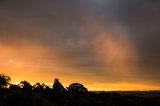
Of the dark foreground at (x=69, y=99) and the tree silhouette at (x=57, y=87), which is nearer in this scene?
the dark foreground at (x=69, y=99)

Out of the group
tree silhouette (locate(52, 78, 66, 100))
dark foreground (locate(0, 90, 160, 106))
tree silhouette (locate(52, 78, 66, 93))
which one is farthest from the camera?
tree silhouette (locate(52, 78, 66, 93))

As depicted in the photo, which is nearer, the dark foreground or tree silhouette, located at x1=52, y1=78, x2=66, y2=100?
the dark foreground

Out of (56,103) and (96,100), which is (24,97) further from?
(96,100)

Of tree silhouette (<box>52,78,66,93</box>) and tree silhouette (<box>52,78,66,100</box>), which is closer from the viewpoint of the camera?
tree silhouette (<box>52,78,66,100</box>)

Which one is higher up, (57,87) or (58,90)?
(57,87)

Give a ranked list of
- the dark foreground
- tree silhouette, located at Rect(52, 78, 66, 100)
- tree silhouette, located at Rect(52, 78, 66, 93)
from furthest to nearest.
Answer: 1. tree silhouette, located at Rect(52, 78, 66, 93)
2. tree silhouette, located at Rect(52, 78, 66, 100)
3. the dark foreground

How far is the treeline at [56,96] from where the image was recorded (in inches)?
567

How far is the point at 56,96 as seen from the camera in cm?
1681

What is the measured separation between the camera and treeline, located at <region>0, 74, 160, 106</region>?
1441 cm

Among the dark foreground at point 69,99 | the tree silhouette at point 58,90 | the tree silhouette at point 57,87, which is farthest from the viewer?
the tree silhouette at point 57,87

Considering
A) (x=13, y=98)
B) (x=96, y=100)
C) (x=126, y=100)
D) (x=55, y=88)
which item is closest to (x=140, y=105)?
(x=126, y=100)

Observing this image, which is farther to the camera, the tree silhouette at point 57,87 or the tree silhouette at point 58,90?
the tree silhouette at point 57,87

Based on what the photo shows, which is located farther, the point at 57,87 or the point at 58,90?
the point at 57,87

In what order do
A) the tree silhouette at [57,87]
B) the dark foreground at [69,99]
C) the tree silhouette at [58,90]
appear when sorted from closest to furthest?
the dark foreground at [69,99]
the tree silhouette at [58,90]
the tree silhouette at [57,87]
